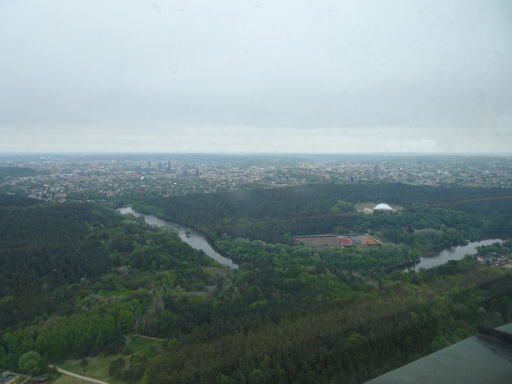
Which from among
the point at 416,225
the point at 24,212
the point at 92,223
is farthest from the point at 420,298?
the point at 24,212

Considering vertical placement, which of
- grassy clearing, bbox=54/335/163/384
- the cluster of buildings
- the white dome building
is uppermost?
the white dome building

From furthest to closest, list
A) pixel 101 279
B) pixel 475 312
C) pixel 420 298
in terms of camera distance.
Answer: pixel 101 279, pixel 420 298, pixel 475 312

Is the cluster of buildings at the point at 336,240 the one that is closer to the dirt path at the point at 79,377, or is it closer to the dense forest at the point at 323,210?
the dense forest at the point at 323,210

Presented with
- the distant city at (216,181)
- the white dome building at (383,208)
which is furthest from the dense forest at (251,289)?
the distant city at (216,181)

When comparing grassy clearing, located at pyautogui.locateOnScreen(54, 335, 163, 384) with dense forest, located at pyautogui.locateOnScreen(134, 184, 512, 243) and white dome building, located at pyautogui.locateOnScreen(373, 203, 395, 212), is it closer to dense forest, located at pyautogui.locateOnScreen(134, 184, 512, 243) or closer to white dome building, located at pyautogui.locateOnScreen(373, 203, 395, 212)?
dense forest, located at pyautogui.locateOnScreen(134, 184, 512, 243)

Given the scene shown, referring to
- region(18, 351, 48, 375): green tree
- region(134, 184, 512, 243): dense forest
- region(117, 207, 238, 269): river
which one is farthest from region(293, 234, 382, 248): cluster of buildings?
region(18, 351, 48, 375): green tree

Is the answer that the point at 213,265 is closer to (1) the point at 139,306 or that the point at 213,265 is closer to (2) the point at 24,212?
(1) the point at 139,306
